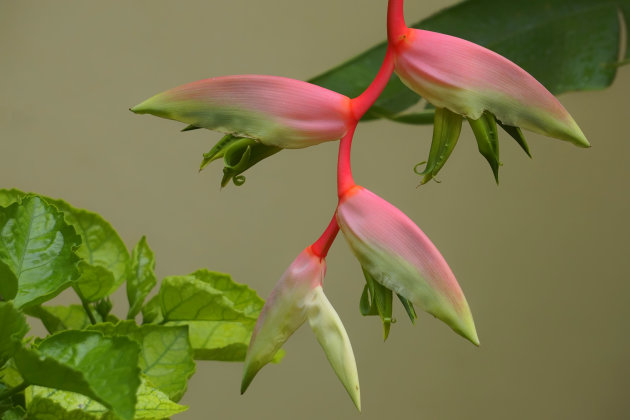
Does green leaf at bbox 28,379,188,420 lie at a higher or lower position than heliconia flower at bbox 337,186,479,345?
lower

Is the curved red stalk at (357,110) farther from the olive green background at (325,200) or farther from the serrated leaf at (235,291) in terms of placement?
the olive green background at (325,200)

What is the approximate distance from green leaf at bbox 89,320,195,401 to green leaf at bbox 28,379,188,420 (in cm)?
4

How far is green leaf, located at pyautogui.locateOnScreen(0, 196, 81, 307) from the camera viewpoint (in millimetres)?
173

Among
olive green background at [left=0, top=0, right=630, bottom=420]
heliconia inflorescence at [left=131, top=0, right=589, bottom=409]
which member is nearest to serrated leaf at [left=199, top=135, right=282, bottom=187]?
heliconia inflorescence at [left=131, top=0, right=589, bottom=409]

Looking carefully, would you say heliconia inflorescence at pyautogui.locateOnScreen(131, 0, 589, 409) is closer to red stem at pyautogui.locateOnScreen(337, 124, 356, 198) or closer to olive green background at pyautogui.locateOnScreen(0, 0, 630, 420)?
red stem at pyautogui.locateOnScreen(337, 124, 356, 198)

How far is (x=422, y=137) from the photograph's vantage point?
2.40 feet

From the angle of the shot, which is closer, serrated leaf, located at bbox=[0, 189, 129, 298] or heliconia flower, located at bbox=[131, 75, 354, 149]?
heliconia flower, located at bbox=[131, 75, 354, 149]

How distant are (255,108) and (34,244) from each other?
0.25 ft

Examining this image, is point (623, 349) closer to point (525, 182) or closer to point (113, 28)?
point (525, 182)

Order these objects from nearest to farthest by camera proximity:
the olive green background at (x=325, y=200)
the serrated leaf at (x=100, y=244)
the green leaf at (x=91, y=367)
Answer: the green leaf at (x=91, y=367) < the serrated leaf at (x=100, y=244) < the olive green background at (x=325, y=200)

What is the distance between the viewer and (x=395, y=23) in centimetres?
14

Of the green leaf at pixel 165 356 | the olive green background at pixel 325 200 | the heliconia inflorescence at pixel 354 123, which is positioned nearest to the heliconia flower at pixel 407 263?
the heliconia inflorescence at pixel 354 123

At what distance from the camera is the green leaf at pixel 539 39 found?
288 millimetres

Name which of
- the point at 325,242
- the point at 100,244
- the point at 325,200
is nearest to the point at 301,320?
the point at 325,242
